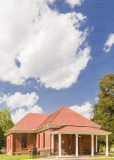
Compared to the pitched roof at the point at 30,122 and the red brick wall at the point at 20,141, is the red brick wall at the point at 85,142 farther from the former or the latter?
the pitched roof at the point at 30,122

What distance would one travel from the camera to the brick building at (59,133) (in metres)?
24.6

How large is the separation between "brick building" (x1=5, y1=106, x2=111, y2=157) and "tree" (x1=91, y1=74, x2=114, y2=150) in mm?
11339

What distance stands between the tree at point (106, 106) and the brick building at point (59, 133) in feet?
37.2

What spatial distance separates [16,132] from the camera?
32.9 meters

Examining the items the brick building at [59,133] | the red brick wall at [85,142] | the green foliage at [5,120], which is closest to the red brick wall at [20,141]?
the brick building at [59,133]

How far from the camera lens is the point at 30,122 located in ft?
118

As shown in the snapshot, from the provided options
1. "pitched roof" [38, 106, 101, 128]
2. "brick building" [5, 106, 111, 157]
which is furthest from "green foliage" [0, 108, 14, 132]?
"pitched roof" [38, 106, 101, 128]

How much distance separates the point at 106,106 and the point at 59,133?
2036 cm

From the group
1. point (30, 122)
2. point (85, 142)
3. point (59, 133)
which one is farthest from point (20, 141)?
point (59, 133)

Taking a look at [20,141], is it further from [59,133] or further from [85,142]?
[59,133]

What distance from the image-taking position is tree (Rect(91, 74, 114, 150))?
132ft

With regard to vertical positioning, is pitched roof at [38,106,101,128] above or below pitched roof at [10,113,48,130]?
above

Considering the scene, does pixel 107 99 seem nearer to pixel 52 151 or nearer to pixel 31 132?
pixel 31 132

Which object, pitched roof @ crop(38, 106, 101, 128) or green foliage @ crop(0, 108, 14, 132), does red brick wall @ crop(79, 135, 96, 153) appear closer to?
pitched roof @ crop(38, 106, 101, 128)
